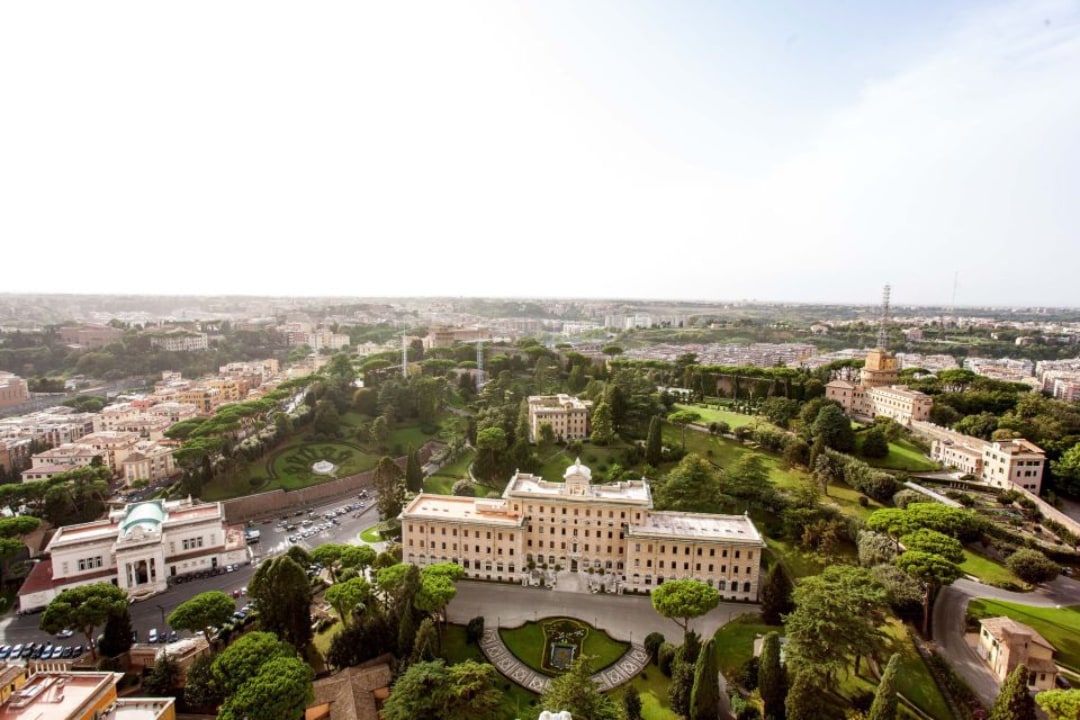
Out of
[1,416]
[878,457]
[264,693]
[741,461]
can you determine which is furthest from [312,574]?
[1,416]

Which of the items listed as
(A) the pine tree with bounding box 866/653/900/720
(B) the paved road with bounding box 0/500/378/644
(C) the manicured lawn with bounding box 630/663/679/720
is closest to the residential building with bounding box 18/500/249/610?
(B) the paved road with bounding box 0/500/378/644

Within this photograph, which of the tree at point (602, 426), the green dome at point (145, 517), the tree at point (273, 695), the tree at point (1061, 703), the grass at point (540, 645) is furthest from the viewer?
the tree at point (602, 426)

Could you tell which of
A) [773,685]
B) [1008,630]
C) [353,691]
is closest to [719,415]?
[1008,630]

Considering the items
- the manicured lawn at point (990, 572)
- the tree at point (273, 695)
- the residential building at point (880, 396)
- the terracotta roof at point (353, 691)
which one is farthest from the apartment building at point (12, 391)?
the manicured lawn at point (990, 572)

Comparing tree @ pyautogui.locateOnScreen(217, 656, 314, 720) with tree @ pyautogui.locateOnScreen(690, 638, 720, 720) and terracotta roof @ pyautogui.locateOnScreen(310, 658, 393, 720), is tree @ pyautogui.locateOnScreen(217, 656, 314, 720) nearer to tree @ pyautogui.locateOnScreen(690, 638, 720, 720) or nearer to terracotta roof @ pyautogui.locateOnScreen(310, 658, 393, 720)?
terracotta roof @ pyautogui.locateOnScreen(310, 658, 393, 720)

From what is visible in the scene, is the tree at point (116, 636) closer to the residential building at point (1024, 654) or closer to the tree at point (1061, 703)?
the tree at point (1061, 703)
